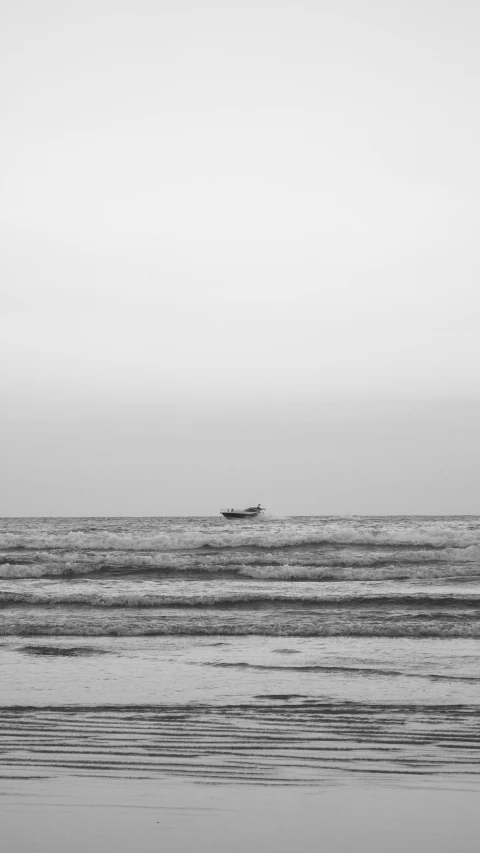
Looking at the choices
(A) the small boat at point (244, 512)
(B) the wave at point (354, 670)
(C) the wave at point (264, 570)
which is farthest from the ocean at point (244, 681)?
(A) the small boat at point (244, 512)

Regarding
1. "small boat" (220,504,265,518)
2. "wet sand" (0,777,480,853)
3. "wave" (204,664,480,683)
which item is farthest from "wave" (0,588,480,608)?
"small boat" (220,504,265,518)

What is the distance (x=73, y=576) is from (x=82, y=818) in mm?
19800

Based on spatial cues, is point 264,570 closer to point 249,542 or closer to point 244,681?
point 249,542

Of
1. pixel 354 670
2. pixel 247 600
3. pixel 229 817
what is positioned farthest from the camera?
pixel 247 600

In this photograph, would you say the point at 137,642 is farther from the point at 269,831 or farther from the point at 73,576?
the point at 73,576

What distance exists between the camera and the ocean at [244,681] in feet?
22.1

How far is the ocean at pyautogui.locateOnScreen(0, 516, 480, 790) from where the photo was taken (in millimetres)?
6730

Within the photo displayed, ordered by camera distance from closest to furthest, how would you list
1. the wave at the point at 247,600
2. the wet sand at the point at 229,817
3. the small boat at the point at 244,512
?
1. the wet sand at the point at 229,817
2. the wave at the point at 247,600
3. the small boat at the point at 244,512

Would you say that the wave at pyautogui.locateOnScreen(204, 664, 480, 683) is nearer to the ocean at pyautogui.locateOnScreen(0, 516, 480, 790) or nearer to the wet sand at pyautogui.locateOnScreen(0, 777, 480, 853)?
the ocean at pyautogui.locateOnScreen(0, 516, 480, 790)

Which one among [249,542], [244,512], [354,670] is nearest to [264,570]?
[249,542]

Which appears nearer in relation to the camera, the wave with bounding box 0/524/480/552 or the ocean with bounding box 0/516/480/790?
the ocean with bounding box 0/516/480/790

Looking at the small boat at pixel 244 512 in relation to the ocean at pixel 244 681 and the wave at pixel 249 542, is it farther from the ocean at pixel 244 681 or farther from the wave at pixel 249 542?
the ocean at pixel 244 681

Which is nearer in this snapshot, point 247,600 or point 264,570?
point 247,600

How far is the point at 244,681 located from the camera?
9969mm
